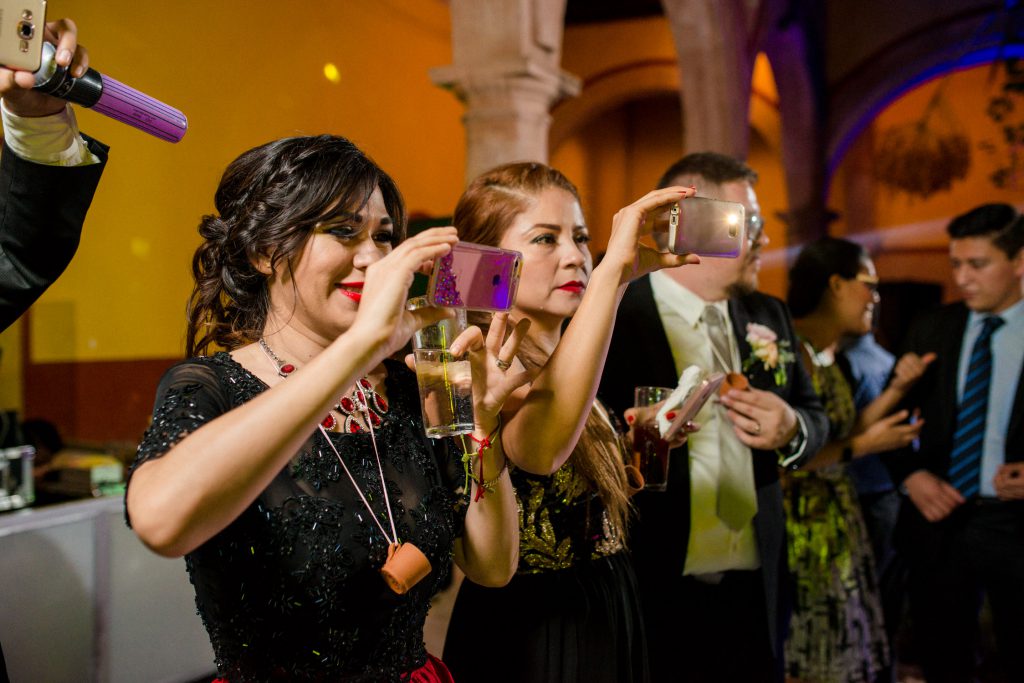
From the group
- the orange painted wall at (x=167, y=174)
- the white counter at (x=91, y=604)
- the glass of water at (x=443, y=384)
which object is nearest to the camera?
the glass of water at (x=443, y=384)

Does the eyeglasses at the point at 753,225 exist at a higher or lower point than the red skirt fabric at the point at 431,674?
higher

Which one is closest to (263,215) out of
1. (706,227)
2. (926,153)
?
(706,227)

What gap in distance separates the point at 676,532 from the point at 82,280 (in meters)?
3.48

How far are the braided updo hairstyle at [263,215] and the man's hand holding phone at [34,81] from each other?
0.26 m

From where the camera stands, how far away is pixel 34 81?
43.2 inches

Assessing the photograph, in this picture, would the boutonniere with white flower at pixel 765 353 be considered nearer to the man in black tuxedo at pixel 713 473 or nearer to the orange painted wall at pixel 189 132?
the man in black tuxedo at pixel 713 473

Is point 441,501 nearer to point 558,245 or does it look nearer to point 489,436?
point 489,436

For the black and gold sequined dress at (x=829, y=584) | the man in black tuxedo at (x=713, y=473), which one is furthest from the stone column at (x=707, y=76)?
the man in black tuxedo at (x=713, y=473)

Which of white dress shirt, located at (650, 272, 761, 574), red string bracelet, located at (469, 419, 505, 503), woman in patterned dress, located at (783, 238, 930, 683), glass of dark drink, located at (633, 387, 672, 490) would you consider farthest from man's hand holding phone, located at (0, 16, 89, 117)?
woman in patterned dress, located at (783, 238, 930, 683)

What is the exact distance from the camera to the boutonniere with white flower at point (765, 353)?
2.40 m

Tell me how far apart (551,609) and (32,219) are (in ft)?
3.70

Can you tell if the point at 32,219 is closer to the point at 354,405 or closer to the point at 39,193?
the point at 39,193

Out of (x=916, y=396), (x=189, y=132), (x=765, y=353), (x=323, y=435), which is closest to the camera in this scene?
(x=323, y=435)

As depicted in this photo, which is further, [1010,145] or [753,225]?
[1010,145]
